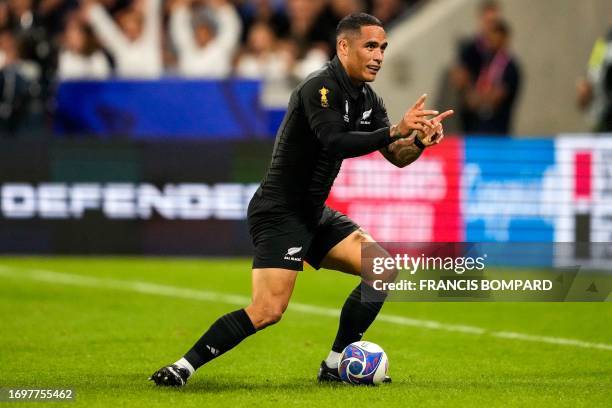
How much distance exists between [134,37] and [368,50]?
34.4ft

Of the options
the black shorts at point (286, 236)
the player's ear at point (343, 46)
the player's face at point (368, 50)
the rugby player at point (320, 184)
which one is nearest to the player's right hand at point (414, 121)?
the rugby player at point (320, 184)

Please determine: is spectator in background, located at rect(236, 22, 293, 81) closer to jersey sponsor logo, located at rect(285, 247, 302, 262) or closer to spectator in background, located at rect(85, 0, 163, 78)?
spectator in background, located at rect(85, 0, 163, 78)

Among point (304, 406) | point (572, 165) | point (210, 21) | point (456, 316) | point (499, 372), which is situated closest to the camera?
point (304, 406)

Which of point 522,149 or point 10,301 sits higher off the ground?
point 522,149

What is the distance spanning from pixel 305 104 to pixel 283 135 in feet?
1.19

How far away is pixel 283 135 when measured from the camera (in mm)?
7418

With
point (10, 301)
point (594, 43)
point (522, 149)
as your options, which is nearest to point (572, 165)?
point (522, 149)

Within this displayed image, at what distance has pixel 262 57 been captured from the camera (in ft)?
55.8

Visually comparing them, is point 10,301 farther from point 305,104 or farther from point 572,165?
point 572,165

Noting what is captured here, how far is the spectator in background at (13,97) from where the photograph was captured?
1672 cm

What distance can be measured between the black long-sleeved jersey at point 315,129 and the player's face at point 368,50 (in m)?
0.14

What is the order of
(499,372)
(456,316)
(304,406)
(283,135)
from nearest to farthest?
(304,406), (283,135), (499,372), (456,316)

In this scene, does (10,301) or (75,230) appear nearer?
(10,301)

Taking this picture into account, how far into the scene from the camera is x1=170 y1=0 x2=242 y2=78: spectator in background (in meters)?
17.0
